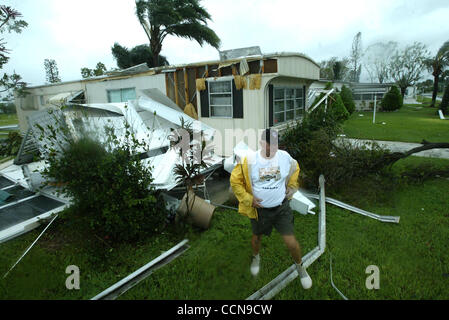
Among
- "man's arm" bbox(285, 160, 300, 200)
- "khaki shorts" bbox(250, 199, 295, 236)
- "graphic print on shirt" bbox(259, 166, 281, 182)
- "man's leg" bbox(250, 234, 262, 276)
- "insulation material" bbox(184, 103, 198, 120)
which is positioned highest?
"insulation material" bbox(184, 103, 198, 120)

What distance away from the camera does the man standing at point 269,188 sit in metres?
2.69

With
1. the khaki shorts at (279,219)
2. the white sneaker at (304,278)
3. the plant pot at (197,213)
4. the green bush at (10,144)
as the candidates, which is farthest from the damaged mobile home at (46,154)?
the white sneaker at (304,278)

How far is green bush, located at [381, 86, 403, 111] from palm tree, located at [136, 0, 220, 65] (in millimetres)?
20155

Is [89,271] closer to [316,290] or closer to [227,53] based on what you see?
[316,290]

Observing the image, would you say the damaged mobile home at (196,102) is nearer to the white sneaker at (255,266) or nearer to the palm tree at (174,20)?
the white sneaker at (255,266)

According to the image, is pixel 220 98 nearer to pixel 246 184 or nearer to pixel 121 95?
pixel 121 95

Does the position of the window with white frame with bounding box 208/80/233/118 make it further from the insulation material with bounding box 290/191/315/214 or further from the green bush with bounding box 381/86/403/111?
the green bush with bounding box 381/86/403/111

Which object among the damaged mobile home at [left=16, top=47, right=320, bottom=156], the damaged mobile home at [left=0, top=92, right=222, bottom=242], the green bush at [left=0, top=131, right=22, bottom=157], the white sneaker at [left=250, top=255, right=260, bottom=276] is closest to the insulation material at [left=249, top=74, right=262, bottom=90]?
the damaged mobile home at [left=16, top=47, right=320, bottom=156]

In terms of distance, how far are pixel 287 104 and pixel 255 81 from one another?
7.60ft

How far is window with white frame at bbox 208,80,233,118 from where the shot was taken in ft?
23.7

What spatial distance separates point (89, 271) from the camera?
321 centimetres

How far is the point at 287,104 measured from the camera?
8523 millimetres

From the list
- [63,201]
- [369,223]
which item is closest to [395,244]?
[369,223]

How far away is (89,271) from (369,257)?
372cm
